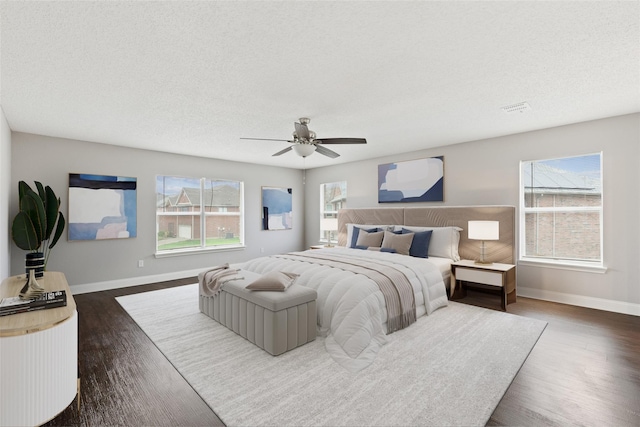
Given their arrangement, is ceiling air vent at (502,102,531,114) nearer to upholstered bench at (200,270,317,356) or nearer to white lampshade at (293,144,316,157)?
white lampshade at (293,144,316,157)

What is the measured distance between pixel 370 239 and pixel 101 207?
15.0 ft

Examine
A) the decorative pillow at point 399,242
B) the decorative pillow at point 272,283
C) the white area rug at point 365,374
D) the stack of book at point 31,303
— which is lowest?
the white area rug at point 365,374

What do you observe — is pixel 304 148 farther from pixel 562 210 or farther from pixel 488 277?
pixel 562 210

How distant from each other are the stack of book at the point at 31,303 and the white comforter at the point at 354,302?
204cm

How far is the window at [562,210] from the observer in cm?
402

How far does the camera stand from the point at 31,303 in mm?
1790

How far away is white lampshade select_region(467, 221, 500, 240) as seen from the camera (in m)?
4.22

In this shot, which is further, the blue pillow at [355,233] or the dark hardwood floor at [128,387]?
the blue pillow at [355,233]

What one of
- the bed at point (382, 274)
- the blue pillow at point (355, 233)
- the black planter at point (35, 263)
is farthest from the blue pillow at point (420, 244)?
the black planter at point (35, 263)

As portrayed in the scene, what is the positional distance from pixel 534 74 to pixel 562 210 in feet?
8.47

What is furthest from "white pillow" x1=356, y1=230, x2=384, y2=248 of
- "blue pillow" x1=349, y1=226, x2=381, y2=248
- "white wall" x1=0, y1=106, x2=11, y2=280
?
"white wall" x1=0, y1=106, x2=11, y2=280

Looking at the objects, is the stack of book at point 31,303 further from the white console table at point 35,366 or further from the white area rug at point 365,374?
the white area rug at point 365,374

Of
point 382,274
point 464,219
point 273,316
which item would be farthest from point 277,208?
point 273,316

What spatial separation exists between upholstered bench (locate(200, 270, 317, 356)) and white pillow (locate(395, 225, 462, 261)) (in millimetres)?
2644
